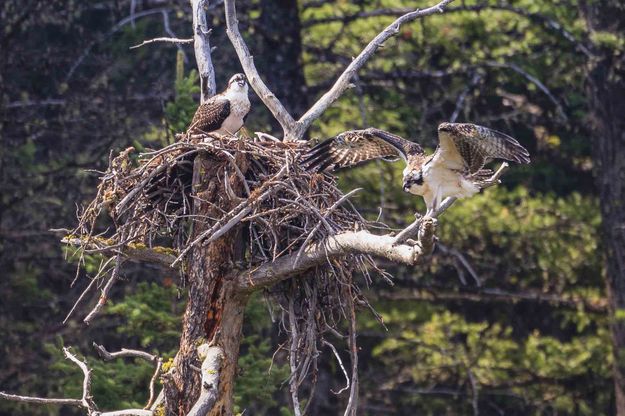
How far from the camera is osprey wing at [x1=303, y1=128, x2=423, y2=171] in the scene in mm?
7246

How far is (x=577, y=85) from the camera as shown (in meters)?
14.0

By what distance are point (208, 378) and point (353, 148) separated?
164cm

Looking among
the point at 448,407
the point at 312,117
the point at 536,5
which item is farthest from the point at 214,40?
the point at 312,117

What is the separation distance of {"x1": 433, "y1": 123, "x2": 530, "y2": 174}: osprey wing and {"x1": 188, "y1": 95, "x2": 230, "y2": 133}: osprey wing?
175 cm

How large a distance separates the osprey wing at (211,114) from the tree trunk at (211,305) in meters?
0.96

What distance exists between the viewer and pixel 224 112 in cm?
847

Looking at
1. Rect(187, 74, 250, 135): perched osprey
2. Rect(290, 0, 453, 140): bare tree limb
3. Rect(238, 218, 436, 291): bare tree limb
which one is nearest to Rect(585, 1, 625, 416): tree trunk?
Rect(187, 74, 250, 135): perched osprey

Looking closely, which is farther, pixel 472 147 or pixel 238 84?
pixel 238 84

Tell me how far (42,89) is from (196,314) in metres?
7.56

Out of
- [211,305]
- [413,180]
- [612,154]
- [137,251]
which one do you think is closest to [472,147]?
[413,180]

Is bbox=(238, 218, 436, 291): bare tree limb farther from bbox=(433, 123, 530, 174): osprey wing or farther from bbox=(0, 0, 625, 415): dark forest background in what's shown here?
bbox=(0, 0, 625, 415): dark forest background

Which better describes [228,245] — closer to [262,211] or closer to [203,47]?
[262,211]

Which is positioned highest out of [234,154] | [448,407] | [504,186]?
[504,186]

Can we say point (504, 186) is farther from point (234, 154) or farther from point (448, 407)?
point (234, 154)
